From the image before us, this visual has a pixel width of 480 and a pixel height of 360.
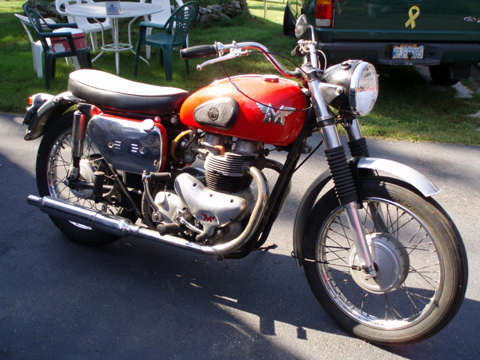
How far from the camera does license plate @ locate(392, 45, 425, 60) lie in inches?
228

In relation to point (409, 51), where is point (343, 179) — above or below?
below

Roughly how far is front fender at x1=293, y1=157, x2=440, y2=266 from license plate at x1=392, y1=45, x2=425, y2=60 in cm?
384

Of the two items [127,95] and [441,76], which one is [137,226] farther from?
[441,76]

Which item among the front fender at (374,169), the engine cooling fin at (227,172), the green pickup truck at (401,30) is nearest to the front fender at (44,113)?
the engine cooling fin at (227,172)

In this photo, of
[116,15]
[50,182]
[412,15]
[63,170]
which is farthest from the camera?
[116,15]

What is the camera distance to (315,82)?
238cm

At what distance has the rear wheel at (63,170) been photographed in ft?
10.6

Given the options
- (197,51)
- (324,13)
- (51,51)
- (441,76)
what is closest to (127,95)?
(197,51)

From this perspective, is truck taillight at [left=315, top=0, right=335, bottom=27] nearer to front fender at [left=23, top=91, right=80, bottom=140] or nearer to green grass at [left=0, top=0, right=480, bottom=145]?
green grass at [left=0, top=0, right=480, bottom=145]

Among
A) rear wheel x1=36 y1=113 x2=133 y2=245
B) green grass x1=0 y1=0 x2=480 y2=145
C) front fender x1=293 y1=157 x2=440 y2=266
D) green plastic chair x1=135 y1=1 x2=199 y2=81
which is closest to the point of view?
front fender x1=293 y1=157 x2=440 y2=266

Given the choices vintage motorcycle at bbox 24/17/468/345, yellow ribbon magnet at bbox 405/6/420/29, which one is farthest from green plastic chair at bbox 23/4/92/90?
yellow ribbon magnet at bbox 405/6/420/29

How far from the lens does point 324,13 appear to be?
584cm

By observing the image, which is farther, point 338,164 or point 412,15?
point 412,15

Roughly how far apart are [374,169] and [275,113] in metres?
0.54
